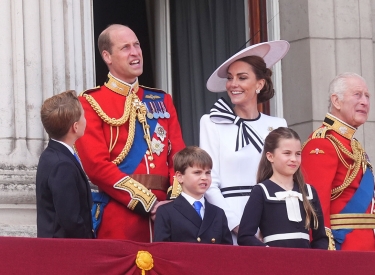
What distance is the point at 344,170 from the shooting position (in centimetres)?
775

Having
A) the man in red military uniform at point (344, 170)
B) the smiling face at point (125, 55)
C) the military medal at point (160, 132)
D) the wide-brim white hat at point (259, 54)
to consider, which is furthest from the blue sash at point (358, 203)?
the smiling face at point (125, 55)

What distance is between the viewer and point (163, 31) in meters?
10.6

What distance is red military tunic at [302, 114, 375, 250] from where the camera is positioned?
7566 mm

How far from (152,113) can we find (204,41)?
3.06 meters

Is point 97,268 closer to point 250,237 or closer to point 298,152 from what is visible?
point 250,237

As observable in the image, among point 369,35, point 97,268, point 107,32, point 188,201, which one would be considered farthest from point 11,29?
point 369,35

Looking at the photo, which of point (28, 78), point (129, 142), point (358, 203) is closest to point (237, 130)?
point (129, 142)

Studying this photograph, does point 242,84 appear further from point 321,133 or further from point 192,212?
point 192,212

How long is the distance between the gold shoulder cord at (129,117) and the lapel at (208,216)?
0.70 m

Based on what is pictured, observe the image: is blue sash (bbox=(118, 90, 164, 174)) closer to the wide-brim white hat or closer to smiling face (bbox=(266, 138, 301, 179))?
the wide-brim white hat

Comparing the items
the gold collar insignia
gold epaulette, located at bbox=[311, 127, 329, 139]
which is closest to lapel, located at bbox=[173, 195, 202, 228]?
gold epaulette, located at bbox=[311, 127, 329, 139]

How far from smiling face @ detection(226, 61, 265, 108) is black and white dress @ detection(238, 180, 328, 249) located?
86cm

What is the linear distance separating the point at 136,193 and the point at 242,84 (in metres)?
1.05

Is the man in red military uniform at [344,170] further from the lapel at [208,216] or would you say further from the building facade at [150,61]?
the building facade at [150,61]
